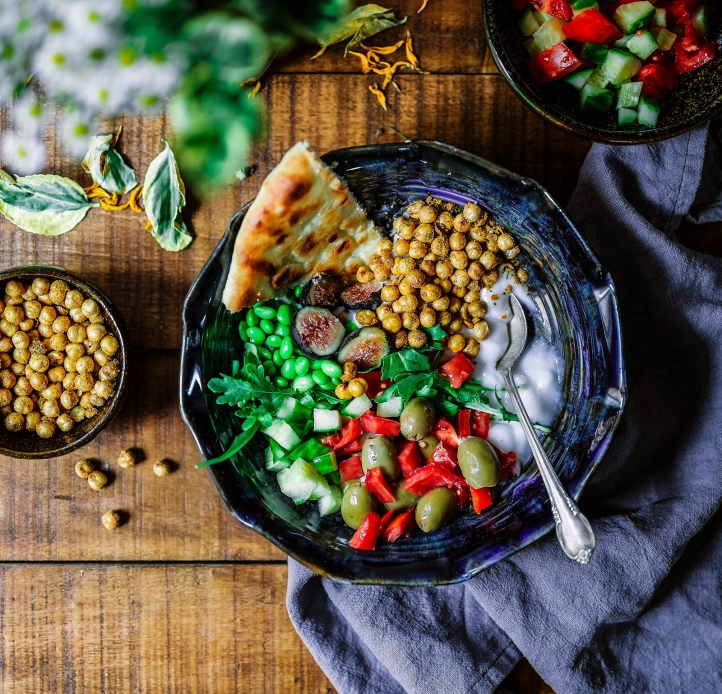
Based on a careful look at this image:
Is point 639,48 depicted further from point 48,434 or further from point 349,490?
point 48,434

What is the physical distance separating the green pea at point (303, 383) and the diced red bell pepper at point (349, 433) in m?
0.15

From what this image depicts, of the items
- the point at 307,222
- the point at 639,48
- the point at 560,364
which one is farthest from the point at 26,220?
the point at 639,48

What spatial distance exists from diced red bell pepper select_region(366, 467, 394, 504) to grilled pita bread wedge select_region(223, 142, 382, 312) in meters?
0.56

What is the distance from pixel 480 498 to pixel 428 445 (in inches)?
7.7

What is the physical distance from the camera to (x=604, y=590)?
77.1 inches

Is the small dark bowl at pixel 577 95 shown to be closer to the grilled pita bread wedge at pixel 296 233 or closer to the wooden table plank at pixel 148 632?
the grilled pita bread wedge at pixel 296 233

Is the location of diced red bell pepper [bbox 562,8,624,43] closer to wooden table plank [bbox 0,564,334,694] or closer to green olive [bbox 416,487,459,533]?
green olive [bbox 416,487,459,533]

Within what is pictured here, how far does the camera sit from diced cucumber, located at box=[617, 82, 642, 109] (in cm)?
184

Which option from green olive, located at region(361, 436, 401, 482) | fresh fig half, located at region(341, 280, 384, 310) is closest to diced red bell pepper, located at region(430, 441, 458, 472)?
green olive, located at region(361, 436, 401, 482)

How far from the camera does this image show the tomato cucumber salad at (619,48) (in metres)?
1.79

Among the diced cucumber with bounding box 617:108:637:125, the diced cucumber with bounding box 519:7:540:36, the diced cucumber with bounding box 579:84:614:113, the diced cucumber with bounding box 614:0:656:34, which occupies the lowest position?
the diced cucumber with bounding box 617:108:637:125

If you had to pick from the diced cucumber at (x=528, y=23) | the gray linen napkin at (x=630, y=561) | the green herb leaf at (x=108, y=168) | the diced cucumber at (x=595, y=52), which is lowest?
the gray linen napkin at (x=630, y=561)

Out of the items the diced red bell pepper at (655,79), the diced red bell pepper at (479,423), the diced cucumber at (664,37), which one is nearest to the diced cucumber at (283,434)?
the diced red bell pepper at (479,423)

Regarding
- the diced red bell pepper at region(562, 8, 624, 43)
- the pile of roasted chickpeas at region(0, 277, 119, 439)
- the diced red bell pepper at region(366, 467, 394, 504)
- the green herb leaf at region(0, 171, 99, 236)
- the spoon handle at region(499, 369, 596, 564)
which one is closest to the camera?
the spoon handle at region(499, 369, 596, 564)
